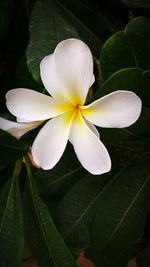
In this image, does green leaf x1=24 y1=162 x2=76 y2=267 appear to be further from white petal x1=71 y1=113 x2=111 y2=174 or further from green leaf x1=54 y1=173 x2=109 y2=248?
white petal x1=71 y1=113 x2=111 y2=174

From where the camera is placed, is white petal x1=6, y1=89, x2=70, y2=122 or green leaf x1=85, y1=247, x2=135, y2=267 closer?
white petal x1=6, y1=89, x2=70, y2=122

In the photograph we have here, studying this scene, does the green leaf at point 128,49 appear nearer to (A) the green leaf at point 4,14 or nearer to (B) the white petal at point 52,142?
(B) the white petal at point 52,142

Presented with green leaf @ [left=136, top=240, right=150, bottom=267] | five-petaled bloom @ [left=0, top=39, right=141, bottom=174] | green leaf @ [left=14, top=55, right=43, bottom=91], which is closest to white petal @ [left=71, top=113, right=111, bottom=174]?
five-petaled bloom @ [left=0, top=39, right=141, bottom=174]

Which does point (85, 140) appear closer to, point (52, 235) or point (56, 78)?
point (56, 78)

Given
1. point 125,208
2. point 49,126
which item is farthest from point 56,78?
point 125,208

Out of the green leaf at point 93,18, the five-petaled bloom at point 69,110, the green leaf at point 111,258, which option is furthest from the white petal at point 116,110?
the green leaf at point 111,258

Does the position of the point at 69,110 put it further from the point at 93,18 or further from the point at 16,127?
the point at 93,18
